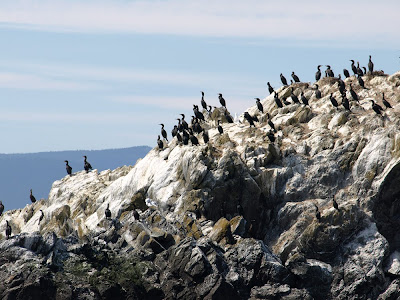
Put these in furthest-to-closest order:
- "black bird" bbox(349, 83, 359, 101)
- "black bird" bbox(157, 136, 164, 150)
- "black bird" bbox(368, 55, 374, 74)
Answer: "black bird" bbox(368, 55, 374, 74)
"black bird" bbox(157, 136, 164, 150)
"black bird" bbox(349, 83, 359, 101)

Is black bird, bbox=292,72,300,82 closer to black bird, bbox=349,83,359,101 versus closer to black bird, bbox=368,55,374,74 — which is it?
black bird, bbox=368,55,374,74

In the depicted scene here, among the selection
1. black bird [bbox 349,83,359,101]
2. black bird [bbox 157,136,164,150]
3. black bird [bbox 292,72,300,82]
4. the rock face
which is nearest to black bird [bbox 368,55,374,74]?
the rock face

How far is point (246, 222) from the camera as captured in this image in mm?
66125

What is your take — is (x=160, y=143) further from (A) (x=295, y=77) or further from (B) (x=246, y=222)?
(A) (x=295, y=77)

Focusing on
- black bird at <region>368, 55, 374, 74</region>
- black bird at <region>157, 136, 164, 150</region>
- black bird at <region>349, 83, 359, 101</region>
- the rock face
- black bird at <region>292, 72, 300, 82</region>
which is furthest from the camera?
black bird at <region>292, 72, 300, 82</region>

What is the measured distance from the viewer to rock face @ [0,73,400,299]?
59.8 meters

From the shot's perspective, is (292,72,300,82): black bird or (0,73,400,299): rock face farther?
(292,72,300,82): black bird

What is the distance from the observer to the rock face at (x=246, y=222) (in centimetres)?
5981

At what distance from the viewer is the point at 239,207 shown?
2623 inches

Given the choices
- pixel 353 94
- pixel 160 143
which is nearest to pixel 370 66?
pixel 353 94

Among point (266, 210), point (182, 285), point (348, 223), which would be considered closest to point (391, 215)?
point (348, 223)

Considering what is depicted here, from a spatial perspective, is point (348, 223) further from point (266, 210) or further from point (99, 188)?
point (99, 188)

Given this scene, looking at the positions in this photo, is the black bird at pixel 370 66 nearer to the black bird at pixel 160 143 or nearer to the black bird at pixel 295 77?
the black bird at pixel 295 77

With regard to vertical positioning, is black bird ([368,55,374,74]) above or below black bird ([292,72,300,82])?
above
